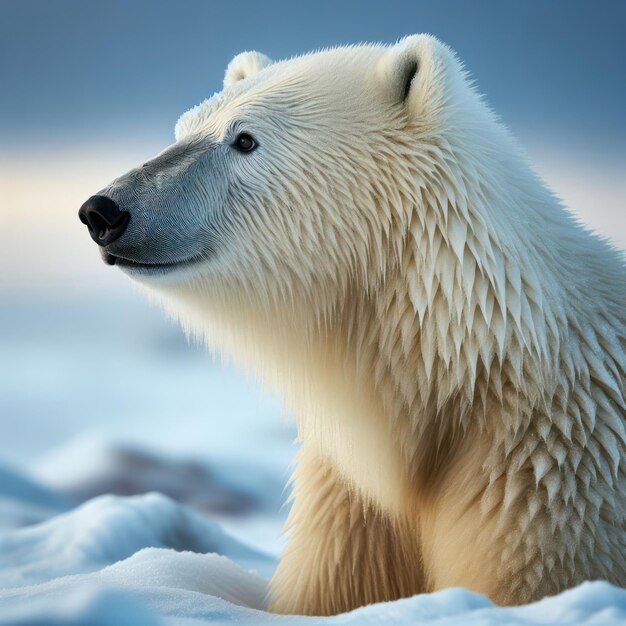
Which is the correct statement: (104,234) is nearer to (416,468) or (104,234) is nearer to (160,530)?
(416,468)

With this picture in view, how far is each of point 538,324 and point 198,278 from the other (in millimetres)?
474

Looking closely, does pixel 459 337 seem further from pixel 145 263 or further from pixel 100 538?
pixel 100 538

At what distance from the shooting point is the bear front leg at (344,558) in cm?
145

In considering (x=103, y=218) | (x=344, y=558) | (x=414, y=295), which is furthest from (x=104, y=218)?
(x=344, y=558)

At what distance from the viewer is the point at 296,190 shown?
1.33 m

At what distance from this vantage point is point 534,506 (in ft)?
4.04

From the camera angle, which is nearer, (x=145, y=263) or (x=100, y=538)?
(x=145, y=263)

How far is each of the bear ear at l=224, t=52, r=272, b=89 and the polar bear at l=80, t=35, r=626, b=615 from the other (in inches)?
7.9

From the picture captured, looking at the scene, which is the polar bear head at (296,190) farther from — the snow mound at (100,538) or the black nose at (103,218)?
the snow mound at (100,538)

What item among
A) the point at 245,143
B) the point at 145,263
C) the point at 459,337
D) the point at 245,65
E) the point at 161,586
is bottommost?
the point at 161,586

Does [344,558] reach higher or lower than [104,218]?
lower

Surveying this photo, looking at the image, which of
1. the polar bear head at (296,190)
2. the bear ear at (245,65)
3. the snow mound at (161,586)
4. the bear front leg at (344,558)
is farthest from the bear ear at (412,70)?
the snow mound at (161,586)

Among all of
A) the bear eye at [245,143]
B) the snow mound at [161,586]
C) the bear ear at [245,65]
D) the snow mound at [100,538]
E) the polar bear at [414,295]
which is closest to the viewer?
the snow mound at [161,586]

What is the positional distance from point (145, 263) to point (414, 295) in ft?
1.23
